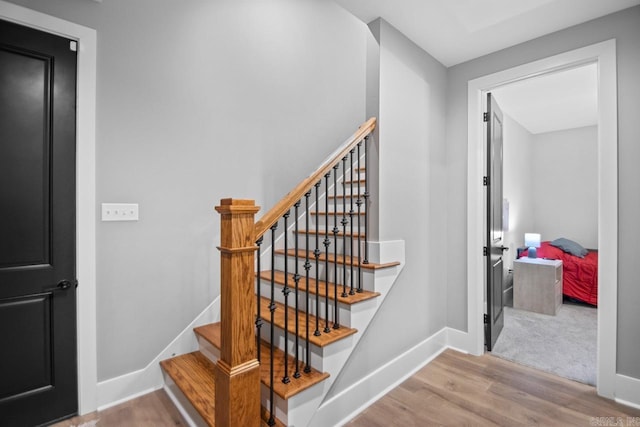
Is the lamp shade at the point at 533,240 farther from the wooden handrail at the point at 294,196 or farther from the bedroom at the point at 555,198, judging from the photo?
the wooden handrail at the point at 294,196

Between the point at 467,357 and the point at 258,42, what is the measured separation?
3372 mm

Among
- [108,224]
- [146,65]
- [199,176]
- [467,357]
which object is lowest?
[467,357]

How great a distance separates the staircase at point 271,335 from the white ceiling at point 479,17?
31.3 inches

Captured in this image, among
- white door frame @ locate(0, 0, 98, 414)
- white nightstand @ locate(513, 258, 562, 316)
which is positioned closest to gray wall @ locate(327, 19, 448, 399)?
white door frame @ locate(0, 0, 98, 414)

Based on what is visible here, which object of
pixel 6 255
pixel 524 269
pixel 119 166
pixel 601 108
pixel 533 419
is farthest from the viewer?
pixel 524 269

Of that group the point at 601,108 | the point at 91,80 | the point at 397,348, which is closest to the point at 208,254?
the point at 91,80

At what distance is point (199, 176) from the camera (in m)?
2.47

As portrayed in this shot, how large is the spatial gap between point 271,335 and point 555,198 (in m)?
6.77

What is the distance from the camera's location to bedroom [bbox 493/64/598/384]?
3.05 meters

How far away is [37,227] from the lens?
1.85m

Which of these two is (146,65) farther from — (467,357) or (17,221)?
(467,357)

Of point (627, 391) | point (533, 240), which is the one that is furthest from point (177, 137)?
point (533, 240)

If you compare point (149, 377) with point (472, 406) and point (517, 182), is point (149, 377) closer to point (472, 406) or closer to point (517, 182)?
point (472, 406)

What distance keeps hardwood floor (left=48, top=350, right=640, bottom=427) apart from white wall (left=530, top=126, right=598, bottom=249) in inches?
190
